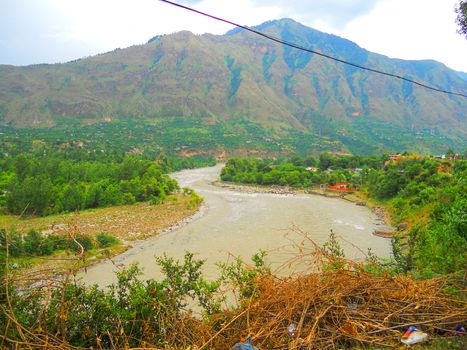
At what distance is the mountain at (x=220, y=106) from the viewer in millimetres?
109125

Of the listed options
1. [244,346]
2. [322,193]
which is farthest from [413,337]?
[322,193]

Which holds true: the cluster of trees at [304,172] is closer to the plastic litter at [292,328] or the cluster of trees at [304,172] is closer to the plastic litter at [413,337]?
the plastic litter at [413,337]

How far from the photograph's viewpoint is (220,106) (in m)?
152

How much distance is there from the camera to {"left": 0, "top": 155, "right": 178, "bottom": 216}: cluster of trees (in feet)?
96.6

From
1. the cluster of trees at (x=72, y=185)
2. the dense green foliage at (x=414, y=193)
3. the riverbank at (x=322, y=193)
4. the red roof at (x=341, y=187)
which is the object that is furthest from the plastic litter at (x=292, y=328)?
the red roof at (x=341, y=187)

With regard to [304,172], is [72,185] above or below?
above

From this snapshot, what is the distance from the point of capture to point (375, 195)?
125 ft

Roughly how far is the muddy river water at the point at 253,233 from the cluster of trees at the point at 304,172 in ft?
30.4

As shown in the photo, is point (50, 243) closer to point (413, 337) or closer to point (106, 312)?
point (106, 312)

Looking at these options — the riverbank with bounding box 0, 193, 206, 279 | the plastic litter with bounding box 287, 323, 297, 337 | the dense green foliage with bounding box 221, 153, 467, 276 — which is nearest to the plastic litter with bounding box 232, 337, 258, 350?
the plastic litter with bounding box 287, 323, 297, 337

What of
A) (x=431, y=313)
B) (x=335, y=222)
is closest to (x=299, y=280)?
(x=431, y=313)

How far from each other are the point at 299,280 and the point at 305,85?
19710cm

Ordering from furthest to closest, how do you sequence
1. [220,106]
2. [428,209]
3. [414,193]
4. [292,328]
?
[220,106] < [414,193] < [428,209] < [292,328]

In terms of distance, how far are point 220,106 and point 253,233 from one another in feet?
437
